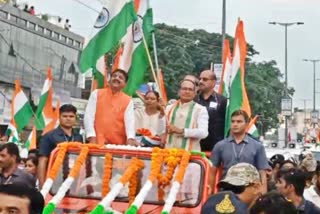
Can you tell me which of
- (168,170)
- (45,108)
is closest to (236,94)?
(168,170)

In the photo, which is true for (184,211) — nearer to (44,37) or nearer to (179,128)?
(179,128)

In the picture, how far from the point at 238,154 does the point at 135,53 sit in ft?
9.08

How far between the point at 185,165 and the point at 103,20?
11.1ft

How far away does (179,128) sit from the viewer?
7.77 meters

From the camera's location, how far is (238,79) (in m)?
10.2

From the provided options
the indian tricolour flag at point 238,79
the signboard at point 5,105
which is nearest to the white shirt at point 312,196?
the indian tricolour flag at point 238,79

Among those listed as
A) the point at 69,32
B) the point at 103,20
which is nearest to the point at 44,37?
the point at 69,32

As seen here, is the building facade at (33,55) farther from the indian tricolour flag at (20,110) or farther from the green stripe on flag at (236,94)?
the green stripe on flag at (236,94)

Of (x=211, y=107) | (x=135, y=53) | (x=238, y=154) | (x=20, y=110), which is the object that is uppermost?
(x=135, y=53)

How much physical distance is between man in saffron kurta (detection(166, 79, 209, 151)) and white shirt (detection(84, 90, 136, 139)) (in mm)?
392

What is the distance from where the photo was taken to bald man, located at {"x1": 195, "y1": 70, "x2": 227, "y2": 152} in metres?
8.59

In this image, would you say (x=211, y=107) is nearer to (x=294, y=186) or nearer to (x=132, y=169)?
(x=132, y=169)

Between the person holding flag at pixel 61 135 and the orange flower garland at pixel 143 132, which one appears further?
the orange flower garland at pixel 143 132

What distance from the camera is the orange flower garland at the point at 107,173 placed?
6.92m
